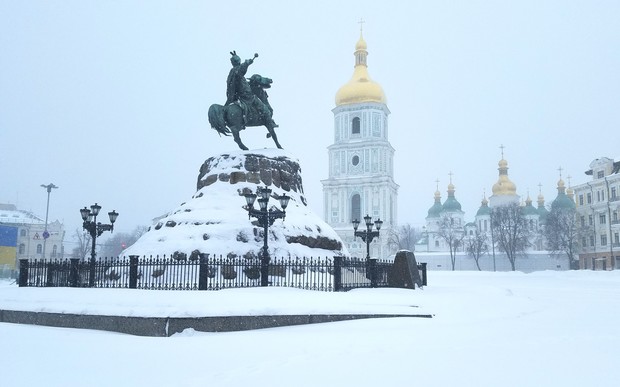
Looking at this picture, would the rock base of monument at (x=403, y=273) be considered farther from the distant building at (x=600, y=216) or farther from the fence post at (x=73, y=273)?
the distant building at (x=600, y=216)

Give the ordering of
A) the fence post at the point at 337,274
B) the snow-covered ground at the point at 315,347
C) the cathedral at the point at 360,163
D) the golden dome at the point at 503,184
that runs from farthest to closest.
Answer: the golden dome at the point at 503,184 → the cathedral at the point at 360,163 → the fence post at the point at 337,274 → the snow-covered ground at the point at 315,347

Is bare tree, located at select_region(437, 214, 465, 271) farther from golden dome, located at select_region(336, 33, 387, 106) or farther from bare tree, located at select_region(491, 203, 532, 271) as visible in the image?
golden dome, located at select_region(336, 33, 387, 106)

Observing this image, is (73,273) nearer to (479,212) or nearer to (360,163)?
(360,163)

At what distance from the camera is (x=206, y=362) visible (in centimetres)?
767

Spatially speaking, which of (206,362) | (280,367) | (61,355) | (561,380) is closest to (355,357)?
(280,367)

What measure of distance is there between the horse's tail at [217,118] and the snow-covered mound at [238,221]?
128 cm

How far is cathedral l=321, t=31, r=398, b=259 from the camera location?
8250 cm

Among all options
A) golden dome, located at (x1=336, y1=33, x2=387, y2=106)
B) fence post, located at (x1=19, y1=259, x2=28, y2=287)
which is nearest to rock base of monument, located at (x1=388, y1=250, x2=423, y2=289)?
fence post, located at (x1=19, y1=259, x2=28, y2=287)

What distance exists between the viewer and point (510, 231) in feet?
227

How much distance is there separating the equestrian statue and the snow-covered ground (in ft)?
42.1

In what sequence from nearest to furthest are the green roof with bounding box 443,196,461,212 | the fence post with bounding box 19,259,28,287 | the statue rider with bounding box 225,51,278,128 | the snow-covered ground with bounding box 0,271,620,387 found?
1. the snow-covered ground with bounding box 0,271,620,387
2. the fence post with bounding box 19,259,28,287
3. the statue rider with bounding box 225,51,278,128
4. the green roof with bounding box 443,196,461,212

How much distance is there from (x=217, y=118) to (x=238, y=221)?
19.3 ft

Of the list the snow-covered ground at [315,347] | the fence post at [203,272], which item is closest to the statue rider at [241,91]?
the fence post at [203,272]

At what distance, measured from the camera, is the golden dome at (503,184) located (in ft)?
319
